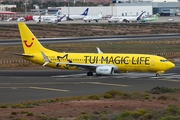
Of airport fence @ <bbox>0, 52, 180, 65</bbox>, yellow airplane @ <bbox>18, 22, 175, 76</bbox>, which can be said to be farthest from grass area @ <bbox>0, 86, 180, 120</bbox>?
airport fence @ <bbox>0, 52, 180, 65</bbox>

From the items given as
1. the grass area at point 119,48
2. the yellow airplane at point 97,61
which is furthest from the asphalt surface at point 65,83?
the grass area at point 119,48

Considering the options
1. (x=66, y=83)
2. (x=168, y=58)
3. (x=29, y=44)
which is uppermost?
(x=29, y=44)

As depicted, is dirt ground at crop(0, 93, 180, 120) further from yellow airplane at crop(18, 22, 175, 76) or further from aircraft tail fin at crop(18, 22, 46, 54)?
aircraft tail fin at crop(18, 22, 46, 54)

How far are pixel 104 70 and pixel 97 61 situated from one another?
6.43ft

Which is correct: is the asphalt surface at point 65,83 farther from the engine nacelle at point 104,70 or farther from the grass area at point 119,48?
the grass area at point 119,48

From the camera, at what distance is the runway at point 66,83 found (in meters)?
55.5

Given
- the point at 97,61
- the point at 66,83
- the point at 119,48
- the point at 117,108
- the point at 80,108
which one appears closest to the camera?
the point at 80,108

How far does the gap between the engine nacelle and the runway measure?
642 mm

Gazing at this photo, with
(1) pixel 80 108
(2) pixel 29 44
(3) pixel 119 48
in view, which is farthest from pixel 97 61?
(3) pixel 119 48

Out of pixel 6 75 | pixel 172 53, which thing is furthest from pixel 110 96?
pixel 172 53

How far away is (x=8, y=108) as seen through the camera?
4300 centimetres

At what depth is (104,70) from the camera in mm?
72250

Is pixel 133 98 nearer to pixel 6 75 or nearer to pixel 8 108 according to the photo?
pixel 8 108

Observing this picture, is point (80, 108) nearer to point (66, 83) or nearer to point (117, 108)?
point (117, 108)
